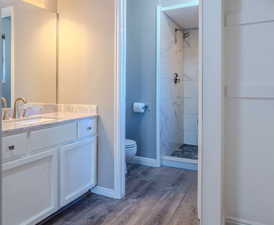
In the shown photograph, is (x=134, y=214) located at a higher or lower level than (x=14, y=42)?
lower

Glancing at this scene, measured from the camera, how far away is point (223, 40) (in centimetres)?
172

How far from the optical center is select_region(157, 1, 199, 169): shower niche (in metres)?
3.48

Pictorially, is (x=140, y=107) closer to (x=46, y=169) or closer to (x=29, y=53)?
(x=29, y=53)

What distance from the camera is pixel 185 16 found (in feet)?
12.0

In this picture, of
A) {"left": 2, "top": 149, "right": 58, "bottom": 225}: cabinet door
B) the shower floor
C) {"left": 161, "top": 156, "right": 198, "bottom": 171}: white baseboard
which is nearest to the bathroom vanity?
{"left": 2, "top": 149, "right": 58, "bottom": 225}: cabinet door

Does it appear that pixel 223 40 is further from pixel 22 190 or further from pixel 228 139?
pixel 22 190

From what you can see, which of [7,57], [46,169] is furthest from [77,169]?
[7,57]

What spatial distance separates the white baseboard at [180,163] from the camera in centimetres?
338

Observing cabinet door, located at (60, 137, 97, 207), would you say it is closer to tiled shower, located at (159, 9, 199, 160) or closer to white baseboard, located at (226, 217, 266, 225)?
white baseboard, located at (226, 217, 266, 225)

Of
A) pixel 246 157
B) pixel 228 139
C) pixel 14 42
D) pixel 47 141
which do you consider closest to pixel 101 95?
pixel 47 141

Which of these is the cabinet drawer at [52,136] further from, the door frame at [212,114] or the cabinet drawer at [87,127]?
the door frame at [212,114]

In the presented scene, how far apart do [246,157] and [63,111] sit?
1916 millimetres

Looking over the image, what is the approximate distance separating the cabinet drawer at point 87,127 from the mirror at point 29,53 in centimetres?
61

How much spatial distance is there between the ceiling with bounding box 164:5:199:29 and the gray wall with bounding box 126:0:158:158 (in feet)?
1.08
